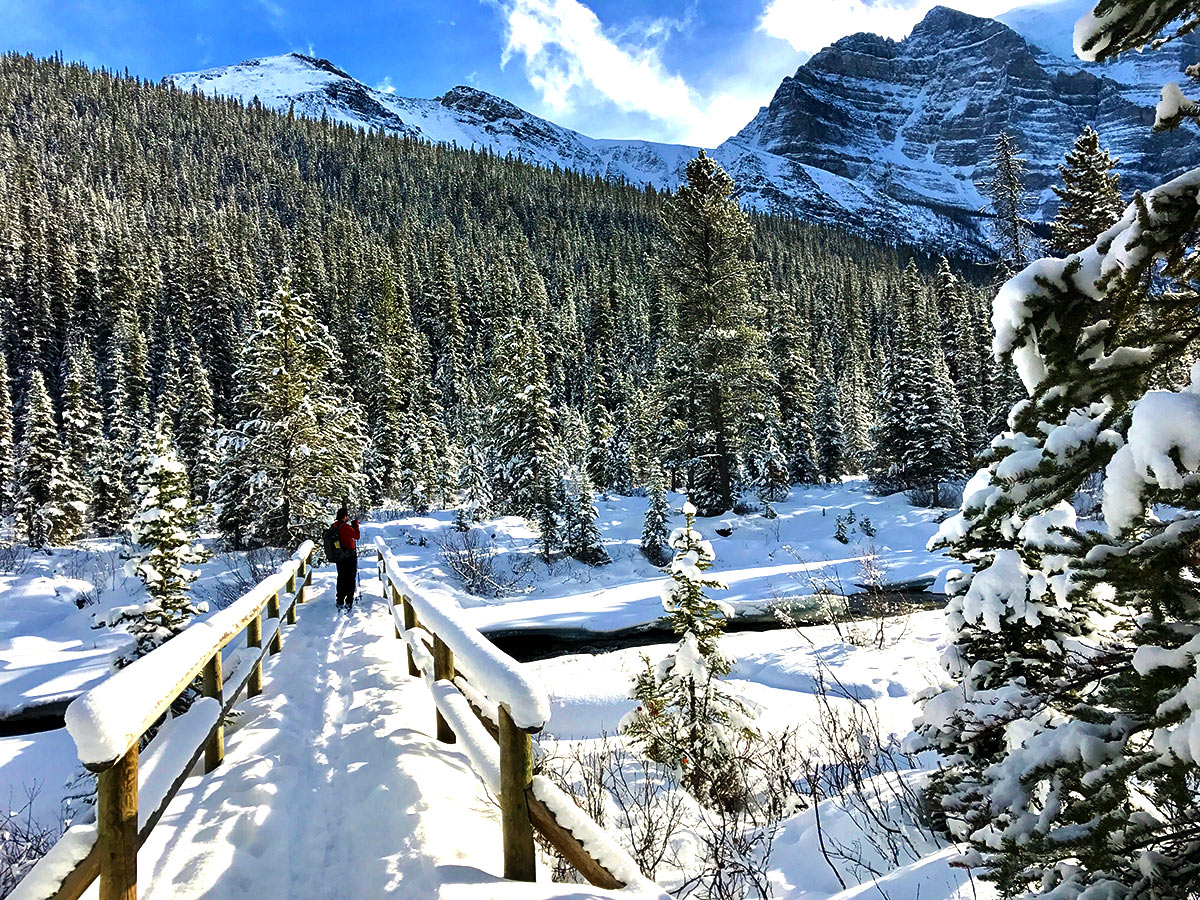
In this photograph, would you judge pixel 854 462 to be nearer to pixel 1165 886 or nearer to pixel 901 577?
pixel 901 577

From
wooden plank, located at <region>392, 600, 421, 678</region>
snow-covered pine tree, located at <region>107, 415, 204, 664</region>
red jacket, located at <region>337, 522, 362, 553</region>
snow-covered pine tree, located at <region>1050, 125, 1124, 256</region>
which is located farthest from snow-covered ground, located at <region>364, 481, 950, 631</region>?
snow-covered pine tree, located at <region>1050, 125, 1124, 256</region>

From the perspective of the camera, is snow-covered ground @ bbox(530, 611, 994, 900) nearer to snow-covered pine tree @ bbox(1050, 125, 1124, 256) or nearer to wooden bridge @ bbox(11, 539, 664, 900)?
wooden bridge @ bbox(11, 539, 664, 900)

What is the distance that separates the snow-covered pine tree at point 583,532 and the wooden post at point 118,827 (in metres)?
18.9

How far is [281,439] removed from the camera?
22766mm

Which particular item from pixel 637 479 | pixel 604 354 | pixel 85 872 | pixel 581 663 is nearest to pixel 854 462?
pixel 637 479

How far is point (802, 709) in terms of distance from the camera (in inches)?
320

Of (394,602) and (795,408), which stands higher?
(795,408)

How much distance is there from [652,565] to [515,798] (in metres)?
19.7

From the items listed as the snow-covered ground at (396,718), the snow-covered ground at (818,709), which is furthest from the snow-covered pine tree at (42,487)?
the snow-covered ground at (818,709)

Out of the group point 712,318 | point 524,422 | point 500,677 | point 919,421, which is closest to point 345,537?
point 500,677

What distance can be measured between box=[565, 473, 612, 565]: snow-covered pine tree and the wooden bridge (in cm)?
1625

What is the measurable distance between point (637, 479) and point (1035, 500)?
38460 millimetres

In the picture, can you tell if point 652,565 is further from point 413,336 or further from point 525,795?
point 413,336

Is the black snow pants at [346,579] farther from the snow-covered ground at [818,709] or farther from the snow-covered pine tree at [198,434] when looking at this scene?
the snow-covered pine tree at [198,434]
